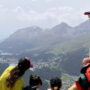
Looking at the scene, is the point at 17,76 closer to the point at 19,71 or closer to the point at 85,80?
the point at 19,71

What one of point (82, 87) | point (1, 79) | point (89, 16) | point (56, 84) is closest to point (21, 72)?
point (1, 79)

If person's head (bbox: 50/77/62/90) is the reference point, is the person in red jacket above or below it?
above

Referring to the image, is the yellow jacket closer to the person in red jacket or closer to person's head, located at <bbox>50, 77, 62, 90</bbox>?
person's head, located at <bbox>50, 77, 62, 90</bbox>

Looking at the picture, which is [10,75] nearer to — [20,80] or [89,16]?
[20,80]

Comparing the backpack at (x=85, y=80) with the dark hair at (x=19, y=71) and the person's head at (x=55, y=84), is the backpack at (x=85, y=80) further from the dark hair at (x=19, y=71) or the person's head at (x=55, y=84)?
the dark hair at (x=19, y=71)

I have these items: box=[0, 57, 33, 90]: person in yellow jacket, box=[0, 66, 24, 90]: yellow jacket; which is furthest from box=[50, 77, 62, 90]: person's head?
box=[0, 66, 24, 90]: yellow jacket

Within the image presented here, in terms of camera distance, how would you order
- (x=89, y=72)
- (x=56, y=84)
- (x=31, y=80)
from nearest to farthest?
1. (x=89, y=72)
2. (x=56, y=84)
3. (x=31, y=80)

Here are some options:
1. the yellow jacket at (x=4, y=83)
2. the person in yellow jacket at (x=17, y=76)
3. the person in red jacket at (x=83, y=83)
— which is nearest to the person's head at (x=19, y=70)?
the person in yellow jacket at (x=17, y=76)

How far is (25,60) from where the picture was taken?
7.43 m

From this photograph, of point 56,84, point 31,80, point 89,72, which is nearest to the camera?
point 89,72

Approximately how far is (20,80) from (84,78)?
258 centimetres

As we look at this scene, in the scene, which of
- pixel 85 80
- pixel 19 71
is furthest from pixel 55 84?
Result: pixel 85 80

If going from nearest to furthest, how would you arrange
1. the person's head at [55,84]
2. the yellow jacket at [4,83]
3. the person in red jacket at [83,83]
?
the person in red jacket at [83,83] < the person's head at [55,84] < the yellow jacket at [4,83]

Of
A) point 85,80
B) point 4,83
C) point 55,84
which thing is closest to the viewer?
point 85,80
